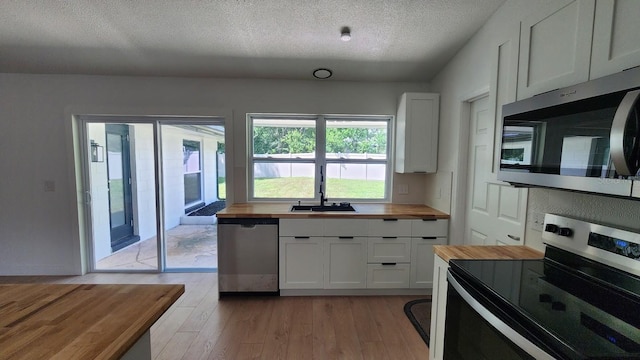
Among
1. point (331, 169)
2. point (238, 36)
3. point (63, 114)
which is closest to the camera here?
point (238, 36)

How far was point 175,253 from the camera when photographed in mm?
3420

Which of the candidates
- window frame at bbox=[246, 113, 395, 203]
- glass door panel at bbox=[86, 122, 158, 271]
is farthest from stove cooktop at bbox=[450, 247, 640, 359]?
glass door panel at bbox=[86, 122, 158, 271]

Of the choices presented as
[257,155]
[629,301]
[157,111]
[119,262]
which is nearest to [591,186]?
[629,301]

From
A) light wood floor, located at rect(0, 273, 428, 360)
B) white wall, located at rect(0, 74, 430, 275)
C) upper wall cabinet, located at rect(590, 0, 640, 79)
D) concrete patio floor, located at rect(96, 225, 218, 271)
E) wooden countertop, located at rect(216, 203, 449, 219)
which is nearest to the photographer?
upper wall cabinet, located at rect(590, 0, 640, 79)

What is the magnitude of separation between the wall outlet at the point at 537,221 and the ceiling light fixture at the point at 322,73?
7.59 feet

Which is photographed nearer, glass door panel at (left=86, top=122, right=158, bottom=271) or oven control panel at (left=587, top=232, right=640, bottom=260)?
oven control panel at (left=587, top=232, right=640, bottom=260)

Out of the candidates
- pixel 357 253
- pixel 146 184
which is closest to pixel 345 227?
pixel 357 253

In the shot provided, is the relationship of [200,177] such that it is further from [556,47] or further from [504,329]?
[556,47]

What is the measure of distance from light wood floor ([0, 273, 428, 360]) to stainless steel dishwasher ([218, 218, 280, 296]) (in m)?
0.15

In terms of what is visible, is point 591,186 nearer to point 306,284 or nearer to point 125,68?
point 306,284

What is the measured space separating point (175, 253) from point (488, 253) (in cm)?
354

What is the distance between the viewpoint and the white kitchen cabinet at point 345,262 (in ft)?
8.75

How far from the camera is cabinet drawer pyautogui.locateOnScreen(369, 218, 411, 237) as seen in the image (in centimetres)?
267

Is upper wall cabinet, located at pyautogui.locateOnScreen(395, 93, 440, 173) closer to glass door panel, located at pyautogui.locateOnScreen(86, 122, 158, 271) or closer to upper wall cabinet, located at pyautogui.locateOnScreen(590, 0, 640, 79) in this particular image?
upper wall cabinet, located at pyautogui.locateOnScreen(590, 0, 640, 79)
